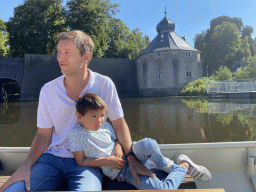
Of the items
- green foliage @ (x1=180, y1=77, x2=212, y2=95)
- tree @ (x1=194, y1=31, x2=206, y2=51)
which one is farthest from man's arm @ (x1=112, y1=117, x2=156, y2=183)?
tree @ (x1=194, y1=31, x2=206, y2=51)

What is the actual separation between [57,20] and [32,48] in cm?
401

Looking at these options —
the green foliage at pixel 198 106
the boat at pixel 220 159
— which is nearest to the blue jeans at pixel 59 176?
the boat at pixel 220 159

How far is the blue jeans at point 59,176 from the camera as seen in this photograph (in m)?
1.17

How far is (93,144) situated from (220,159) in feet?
3.31

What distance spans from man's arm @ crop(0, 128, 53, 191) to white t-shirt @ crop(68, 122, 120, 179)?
0.21 meters

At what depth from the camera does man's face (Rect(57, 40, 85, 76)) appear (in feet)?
4.39

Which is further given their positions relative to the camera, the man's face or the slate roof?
the slate roof

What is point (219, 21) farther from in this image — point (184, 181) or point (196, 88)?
point (184, 181)

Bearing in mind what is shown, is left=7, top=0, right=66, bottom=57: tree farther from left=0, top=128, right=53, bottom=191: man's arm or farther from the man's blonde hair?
left=0, top=128, right=53, bottom=191: man's arm

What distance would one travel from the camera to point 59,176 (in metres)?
1.33

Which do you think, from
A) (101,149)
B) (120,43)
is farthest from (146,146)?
(120,43)

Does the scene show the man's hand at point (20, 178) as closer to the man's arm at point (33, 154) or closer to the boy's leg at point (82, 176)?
the man's arm at point (33, 154)

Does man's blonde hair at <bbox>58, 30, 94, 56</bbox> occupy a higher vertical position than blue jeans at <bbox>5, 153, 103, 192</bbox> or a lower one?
higher

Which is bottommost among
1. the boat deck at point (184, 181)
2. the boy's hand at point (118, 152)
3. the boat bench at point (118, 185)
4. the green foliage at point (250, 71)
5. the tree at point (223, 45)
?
the boat deck at point (184, 181)
